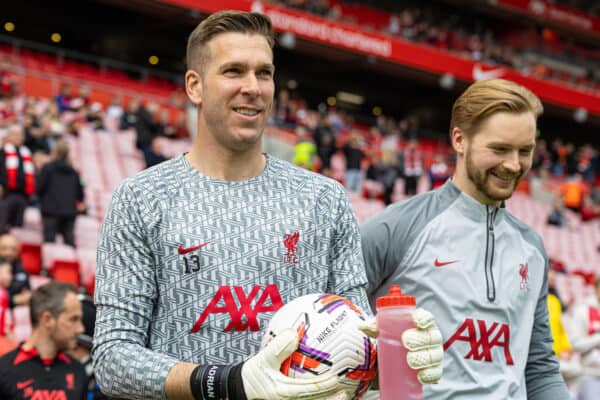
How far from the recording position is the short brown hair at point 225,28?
232cm

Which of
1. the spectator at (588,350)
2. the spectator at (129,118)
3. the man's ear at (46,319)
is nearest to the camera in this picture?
the man's ear at (46,319)

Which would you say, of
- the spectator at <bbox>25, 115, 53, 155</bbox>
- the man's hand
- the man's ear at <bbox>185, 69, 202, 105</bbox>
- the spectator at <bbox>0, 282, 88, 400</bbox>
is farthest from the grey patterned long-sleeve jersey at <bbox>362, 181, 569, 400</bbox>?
the spectator at <bbox>25, 115, 53, 155</bbox>

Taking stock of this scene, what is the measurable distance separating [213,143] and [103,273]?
17.7 inches

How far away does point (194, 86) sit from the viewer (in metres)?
2.40

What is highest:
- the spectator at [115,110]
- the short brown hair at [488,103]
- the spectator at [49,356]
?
the spectator at [115,110]

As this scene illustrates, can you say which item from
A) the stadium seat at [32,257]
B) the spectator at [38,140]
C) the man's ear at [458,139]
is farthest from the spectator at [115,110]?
the man's ear at [458,139]

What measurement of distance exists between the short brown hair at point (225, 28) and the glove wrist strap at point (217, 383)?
2.75ft

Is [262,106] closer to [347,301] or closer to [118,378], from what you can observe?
[347,301]

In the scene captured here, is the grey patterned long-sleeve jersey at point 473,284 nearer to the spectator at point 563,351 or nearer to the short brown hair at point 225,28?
the short brown hair at point 225,28

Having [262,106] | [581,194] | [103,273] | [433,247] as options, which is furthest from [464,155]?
[581,194]

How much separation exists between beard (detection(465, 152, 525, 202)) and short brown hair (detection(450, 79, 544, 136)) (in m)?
0.13

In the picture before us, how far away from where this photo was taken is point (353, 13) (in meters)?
30.1

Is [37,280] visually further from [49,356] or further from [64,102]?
[64,102]

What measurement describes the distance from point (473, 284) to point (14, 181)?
7.00 m
